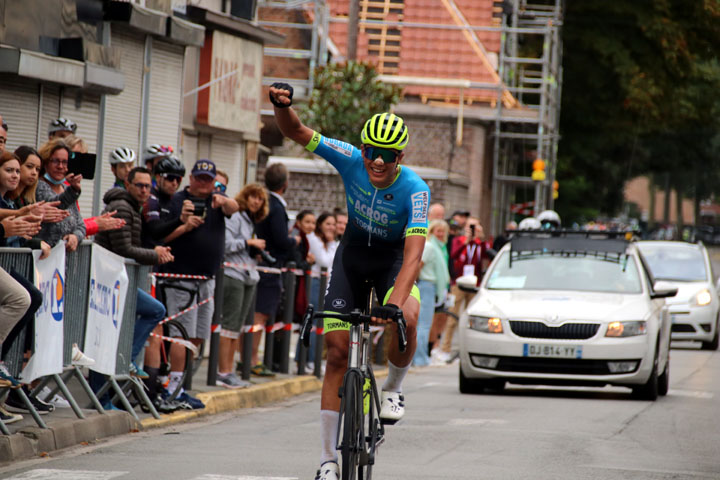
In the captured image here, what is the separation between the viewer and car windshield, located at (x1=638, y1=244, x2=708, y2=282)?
2561 centimetres

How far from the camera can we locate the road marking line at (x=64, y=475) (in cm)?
849

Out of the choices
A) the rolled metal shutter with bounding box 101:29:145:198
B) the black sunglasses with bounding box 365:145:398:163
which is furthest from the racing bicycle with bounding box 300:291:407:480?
the rolled metal shutter with bounding box 101:29:145:198

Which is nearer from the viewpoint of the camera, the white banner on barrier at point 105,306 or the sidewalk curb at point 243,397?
the white banner on barrier at point 105,306

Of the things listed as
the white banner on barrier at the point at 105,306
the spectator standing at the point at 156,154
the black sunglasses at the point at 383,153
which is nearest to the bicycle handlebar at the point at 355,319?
the black sunglasses at the point at 383,153

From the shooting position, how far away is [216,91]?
21.7 meters

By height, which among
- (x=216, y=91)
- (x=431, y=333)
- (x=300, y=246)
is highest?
(x=216, y=91)

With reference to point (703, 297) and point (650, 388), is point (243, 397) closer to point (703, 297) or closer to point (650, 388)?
A: point (650, 388)

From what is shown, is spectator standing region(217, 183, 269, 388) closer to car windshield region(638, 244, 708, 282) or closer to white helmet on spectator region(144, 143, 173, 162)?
white helmet on spectator region(144, 143, 173, 162)

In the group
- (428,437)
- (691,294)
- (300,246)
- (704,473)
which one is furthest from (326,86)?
(704,473)

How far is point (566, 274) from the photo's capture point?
1627 cm

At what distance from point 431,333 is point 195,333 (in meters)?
9.34

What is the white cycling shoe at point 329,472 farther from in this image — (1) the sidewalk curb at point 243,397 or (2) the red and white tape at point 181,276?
(2) the red and white tape at point 181,276

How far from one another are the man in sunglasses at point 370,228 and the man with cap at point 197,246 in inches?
175

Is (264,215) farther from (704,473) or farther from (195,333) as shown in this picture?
(704,473)
